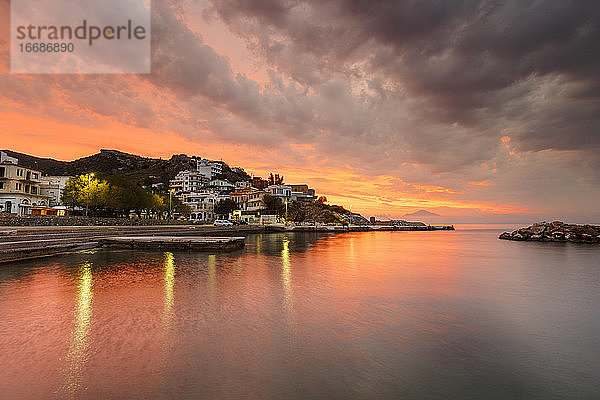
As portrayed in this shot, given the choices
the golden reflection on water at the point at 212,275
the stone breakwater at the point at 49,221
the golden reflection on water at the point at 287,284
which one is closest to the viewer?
the golden reflection on water at the point at 287,284

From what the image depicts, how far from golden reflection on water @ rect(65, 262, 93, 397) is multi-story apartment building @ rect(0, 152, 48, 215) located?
6305 centimetres

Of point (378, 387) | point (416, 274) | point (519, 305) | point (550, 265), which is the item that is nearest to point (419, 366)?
point (378, 387)

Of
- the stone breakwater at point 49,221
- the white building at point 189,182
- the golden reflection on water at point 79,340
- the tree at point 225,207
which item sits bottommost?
the golden reflection on water at point 79,340

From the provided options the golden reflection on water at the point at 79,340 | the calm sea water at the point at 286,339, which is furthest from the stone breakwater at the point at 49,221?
the golden reflection on water at the point at 79,340

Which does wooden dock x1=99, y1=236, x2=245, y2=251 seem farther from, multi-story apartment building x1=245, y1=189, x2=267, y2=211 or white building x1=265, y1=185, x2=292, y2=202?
white building x1=265, y1=185, x2=292, y2=202

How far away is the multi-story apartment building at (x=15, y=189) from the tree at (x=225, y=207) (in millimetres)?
62899

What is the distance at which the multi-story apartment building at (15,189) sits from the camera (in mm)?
59062

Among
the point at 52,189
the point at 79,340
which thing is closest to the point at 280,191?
the point at 52,189

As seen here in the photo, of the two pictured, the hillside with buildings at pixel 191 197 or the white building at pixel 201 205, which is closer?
the hillside with buildings at pixel 191 197

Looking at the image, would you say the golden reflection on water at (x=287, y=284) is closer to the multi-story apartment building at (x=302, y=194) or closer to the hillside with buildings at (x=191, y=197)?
the hillside with buildings at (x=191, y=197)

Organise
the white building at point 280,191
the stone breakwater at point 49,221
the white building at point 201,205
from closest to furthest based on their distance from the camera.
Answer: the stone breakwater at point 49,221 → the white building at point 201,205 → the white building at point 280,191

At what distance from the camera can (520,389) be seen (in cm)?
680

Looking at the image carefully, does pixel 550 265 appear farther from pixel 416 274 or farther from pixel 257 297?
pixel 257 297

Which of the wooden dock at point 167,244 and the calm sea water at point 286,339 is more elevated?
the wooden dock at point 167,244
